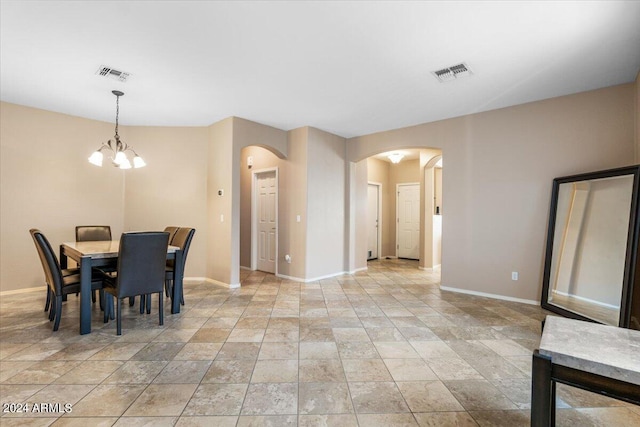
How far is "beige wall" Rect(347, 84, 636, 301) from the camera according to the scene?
3.54 m

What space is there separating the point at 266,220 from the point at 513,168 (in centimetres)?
428

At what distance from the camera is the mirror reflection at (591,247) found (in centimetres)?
297

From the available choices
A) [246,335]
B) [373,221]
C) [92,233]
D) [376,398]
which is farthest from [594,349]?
[373,221]

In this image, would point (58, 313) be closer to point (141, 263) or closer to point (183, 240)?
point (141, 263)

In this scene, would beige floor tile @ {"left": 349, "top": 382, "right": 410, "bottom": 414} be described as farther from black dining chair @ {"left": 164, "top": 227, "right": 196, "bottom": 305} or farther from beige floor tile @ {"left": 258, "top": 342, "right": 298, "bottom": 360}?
black dining chair @ {"left": 164, "top": 227, "right": 196, "bottom": 305}

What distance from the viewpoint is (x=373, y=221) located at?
790 cm

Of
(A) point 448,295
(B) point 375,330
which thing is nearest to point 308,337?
(B) point 375,330

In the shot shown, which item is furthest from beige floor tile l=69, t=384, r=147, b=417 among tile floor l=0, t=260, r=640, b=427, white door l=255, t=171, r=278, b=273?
white door l=255, t=171, r=278, b=273

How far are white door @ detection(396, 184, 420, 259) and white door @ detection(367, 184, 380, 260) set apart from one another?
0.63 metres

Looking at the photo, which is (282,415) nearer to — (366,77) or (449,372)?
(449,372)

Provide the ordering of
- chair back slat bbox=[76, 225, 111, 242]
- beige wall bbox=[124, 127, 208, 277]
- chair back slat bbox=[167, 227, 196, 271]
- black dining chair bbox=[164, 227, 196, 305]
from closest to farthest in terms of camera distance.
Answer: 1. black dining chair bbox=[164, 227, 196, 305]
2. chair back slat bbox=[167, 227, 196, 271]
3. chair back slat bbox=[76, 225, 111, 242]
4. beige wall bbox=[124, 127, 208, 277]

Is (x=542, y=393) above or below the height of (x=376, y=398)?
above

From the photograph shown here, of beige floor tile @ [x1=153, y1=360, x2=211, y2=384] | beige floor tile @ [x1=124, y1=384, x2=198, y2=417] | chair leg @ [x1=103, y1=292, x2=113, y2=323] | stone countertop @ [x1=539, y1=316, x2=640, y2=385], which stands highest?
stone countertop @ [x1=539, y1=316, x2=640, y2=385]

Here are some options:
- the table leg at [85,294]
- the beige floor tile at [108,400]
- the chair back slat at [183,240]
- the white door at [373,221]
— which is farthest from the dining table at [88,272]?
the white door at [373,221]
